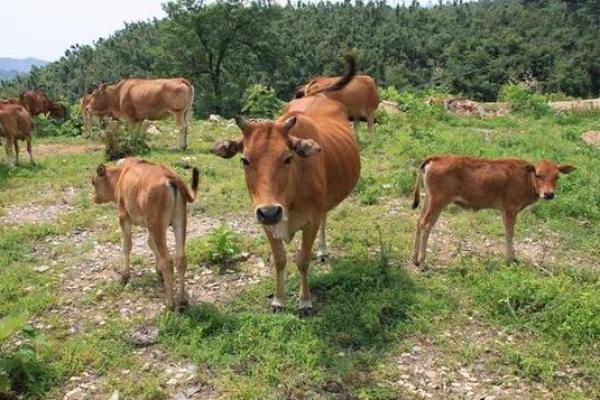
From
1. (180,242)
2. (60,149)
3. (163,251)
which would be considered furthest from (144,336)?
(60,149)

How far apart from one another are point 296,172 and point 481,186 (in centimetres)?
304

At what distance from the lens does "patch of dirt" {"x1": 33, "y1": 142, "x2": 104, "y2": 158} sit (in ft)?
52.5

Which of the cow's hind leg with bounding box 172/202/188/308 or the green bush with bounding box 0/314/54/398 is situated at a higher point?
the cow's hind leg with bounding box 172/202/188/308

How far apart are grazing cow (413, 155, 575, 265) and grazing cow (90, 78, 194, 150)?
9.48m

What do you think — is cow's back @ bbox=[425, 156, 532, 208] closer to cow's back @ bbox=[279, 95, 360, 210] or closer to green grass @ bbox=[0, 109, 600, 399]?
green grass @ bbox=[0, 109, 600, 399]

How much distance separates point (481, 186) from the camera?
306 inches

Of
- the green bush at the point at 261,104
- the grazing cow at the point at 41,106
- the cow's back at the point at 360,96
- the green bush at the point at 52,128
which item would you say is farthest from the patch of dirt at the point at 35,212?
the grazing cow at the point at 41,106

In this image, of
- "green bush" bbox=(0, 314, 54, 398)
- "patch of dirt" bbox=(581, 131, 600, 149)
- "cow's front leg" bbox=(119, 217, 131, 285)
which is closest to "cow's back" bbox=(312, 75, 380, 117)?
"patch of dirt" bbox=(581, 131, 600, 149)

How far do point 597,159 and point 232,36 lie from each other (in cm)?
3423

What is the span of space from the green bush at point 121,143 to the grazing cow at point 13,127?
1774mm

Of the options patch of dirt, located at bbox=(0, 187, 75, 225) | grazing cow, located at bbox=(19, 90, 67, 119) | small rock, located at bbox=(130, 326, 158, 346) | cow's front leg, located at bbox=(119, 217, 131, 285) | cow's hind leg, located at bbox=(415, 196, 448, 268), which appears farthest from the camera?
grazing cow, located at bbox=(19, 90, 67, 119)

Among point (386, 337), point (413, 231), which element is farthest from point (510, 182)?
point (386, 337)

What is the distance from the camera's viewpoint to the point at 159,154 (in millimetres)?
14562

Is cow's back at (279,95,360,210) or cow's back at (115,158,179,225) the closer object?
cow's back at (115,158,179,225)
